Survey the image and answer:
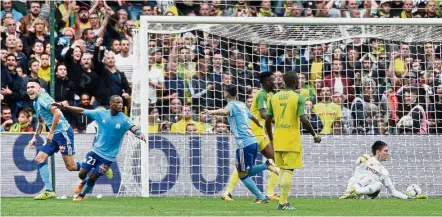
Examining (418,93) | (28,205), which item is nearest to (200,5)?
(418,93)

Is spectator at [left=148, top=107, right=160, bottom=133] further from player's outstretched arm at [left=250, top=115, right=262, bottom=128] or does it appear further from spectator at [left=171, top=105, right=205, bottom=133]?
player's outstretched arm at [left=250, top=115, right=262, bottom=128]

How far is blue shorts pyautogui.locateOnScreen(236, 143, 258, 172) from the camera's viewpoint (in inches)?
632

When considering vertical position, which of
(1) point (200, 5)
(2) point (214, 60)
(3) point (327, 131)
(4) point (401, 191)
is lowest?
(4) point (401, 191)

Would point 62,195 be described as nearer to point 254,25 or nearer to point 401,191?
point 254,25

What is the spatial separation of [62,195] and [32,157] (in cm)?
96

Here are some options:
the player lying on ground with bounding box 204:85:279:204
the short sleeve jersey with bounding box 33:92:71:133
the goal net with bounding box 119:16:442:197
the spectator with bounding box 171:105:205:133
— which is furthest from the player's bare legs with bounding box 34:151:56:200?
the spectator with bounding box 171:105:205:133

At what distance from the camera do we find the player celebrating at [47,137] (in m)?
16.6

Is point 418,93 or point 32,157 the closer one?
point 32,157

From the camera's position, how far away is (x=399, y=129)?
2005 centimetres

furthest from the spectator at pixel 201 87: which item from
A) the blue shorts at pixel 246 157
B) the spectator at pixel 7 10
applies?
the blue shorts at pixel 246 157

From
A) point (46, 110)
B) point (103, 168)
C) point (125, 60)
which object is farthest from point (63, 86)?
point (103, 168)

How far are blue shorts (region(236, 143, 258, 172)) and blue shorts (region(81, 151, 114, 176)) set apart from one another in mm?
2103

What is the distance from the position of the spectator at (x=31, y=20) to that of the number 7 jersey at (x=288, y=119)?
8195mm

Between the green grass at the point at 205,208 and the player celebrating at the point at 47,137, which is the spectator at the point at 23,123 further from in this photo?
the green grass at the point at 205,208
